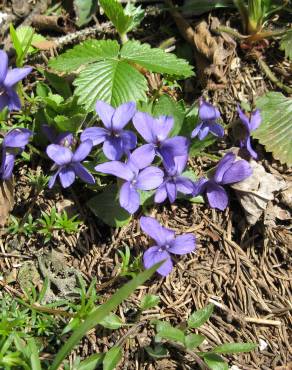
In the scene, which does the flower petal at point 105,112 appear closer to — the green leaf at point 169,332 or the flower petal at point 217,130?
the flower petal at point 217,130

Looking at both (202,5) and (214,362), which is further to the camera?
(202,5)

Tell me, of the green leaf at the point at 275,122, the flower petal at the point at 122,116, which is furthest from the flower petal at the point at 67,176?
the green leaf at the point at 275,122

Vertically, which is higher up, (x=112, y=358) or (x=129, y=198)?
(x=129, y=198)

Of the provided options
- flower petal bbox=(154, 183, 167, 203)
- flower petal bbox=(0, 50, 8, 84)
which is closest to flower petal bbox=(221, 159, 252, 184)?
flower petal bbox=(154, 183, 167, 203)

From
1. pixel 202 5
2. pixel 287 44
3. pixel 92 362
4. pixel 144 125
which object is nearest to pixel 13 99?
pixel 144 125

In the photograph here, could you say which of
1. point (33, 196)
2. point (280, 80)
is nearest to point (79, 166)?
point (33, 196)

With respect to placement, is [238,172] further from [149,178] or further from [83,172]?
[83,172]
